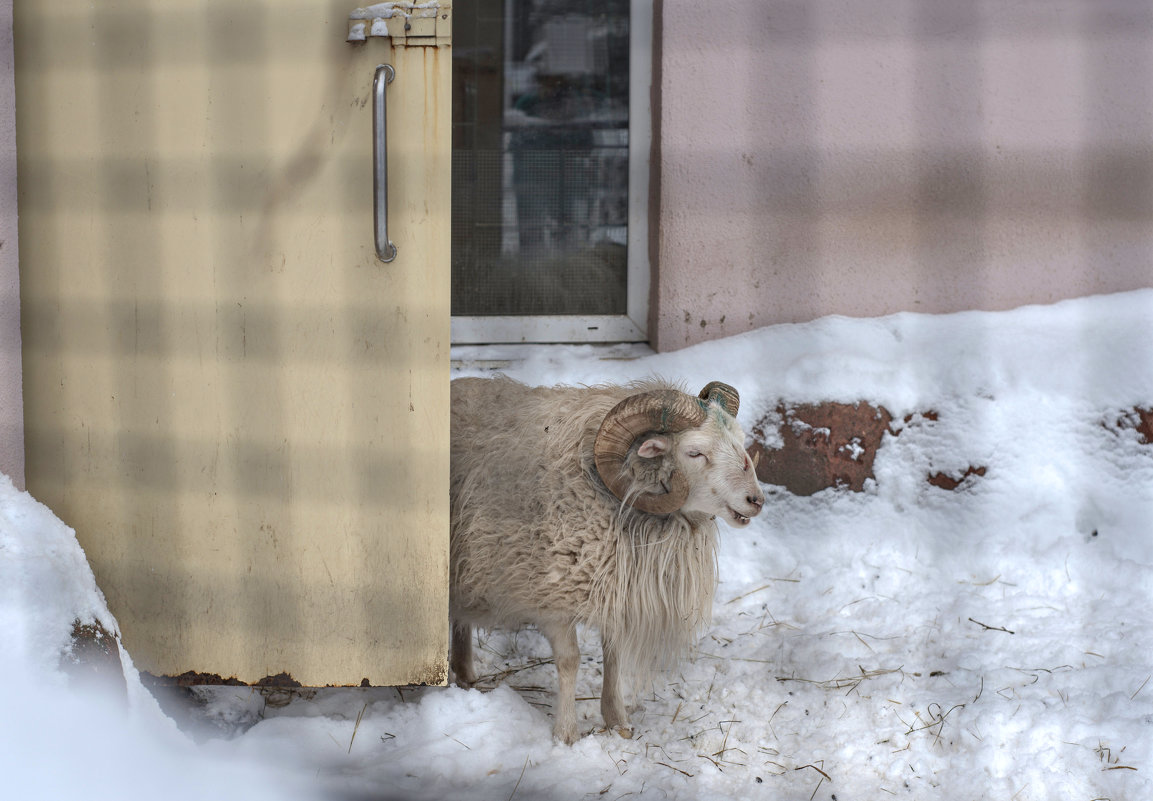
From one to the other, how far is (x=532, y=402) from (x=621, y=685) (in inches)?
36.5

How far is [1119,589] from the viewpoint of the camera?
377cm

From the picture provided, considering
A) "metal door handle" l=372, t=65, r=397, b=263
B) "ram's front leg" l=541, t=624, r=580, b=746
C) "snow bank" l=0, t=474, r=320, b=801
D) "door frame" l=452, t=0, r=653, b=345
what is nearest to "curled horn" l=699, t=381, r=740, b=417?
"ram's front leg" l=541, t=624, r=580, b=746

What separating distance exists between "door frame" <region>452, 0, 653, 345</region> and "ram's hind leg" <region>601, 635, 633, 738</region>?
2.06m

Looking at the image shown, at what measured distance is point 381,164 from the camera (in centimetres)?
260

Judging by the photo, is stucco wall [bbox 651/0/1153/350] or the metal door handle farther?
stucco wall [bbox 651/0/1153/350]

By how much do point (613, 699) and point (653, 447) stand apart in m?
0.82

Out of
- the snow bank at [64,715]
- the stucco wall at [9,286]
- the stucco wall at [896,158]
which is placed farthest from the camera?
the stucco wall at [896,158]

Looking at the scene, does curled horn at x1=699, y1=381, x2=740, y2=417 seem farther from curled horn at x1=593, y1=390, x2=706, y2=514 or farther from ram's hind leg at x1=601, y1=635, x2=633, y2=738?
ram's hind leg at x1=601, y1=635, x2=633, y2=738

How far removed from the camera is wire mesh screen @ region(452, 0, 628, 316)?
473 cm

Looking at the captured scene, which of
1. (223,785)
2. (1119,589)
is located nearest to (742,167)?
(1119,589)

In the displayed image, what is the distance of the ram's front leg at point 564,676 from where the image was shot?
307 cm

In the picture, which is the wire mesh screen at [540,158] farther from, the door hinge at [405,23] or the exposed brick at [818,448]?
the door hinge at [405,23]

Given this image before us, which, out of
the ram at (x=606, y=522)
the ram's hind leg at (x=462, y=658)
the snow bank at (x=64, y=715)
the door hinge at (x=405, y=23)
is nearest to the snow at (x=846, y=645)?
the snow bank at (x=64, y=715)

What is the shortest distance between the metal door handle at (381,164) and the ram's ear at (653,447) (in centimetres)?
87
